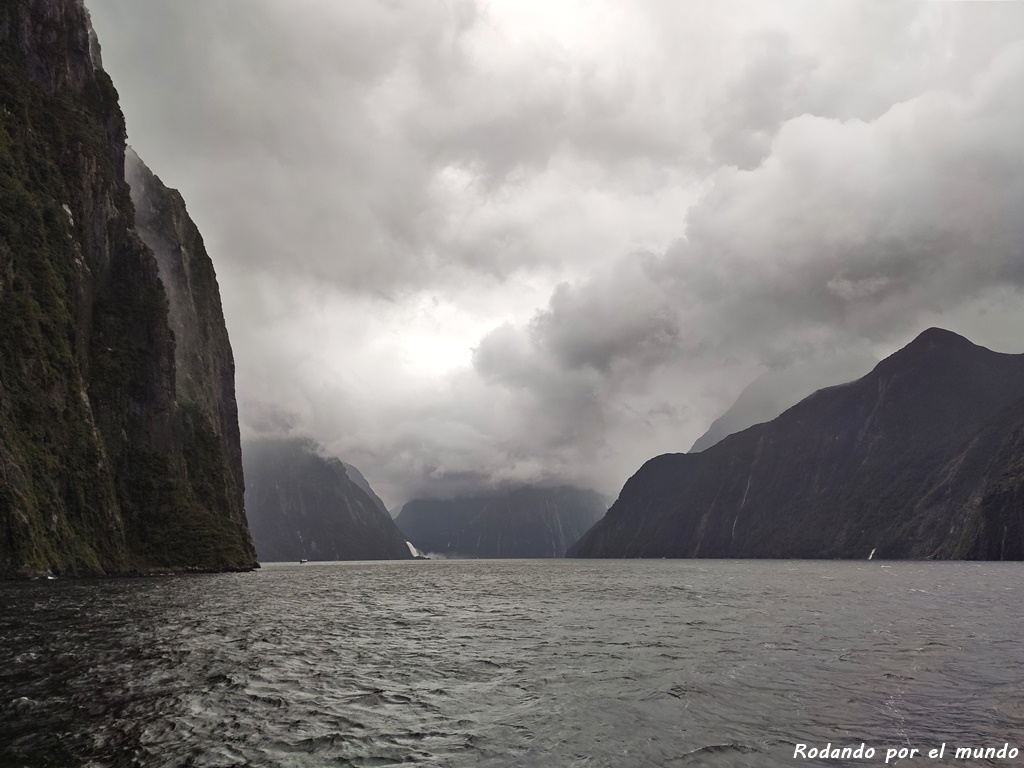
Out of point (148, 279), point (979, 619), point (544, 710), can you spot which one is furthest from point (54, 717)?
point (148, 279)

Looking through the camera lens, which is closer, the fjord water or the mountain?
the fjord water

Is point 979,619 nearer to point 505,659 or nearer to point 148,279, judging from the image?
point 505,659

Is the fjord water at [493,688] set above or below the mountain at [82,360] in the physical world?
below

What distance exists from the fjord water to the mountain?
59642 millimetres

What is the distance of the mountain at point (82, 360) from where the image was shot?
315 feet

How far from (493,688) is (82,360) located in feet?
432

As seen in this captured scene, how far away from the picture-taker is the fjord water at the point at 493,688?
57.5 ft

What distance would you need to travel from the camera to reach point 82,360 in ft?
401

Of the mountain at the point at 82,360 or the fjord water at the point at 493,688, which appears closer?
the fjord water at the point at 493,688

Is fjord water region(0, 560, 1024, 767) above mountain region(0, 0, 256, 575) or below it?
below

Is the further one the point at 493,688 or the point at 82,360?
the point at 82,360

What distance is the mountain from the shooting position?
9606cm

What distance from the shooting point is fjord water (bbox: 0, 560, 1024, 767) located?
57.5 feet

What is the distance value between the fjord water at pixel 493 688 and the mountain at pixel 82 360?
196ft
